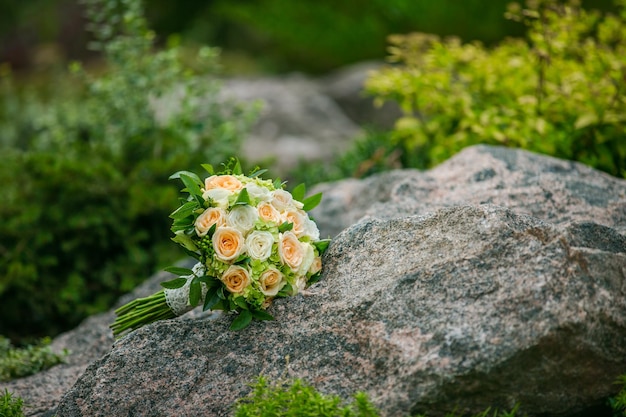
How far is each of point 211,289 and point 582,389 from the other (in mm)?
1416

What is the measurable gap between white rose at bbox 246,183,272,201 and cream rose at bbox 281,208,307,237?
0.10 meters

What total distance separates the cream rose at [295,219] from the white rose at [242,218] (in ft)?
0.53

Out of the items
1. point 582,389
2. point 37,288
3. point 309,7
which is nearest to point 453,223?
point 582,389

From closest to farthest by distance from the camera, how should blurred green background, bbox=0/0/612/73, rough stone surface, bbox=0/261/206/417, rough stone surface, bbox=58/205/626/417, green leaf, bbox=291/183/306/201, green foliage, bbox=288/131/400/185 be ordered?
rough stone surface, bbox=58/205/626/417 < green leaf, bbox=291/183/306/201 < rough stone surface, bbox=0/261/206/417 < green foliage, bbox=288/131/400/185 < blurred green background, bbox=0/0/612/73

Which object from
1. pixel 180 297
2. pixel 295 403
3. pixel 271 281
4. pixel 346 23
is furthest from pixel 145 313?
pixel 346 23

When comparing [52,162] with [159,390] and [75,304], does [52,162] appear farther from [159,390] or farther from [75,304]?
[159,390]

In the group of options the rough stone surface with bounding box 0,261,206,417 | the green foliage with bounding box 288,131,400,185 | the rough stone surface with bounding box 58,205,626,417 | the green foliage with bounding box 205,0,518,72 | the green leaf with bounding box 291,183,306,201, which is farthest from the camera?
the green foliage with bounding box 205,0,518,72

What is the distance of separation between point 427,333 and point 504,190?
1.31 meters

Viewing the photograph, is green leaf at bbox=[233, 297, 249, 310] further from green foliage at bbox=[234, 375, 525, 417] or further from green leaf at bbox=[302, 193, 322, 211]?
green leaf at bbox=[302, 193, 322, 211]

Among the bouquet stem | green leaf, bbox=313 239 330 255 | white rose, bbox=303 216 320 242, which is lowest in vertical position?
the bouquet stem

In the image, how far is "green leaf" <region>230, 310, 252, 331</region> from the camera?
246cm

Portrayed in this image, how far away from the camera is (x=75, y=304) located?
4527 millimetres

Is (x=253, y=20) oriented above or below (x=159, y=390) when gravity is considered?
below

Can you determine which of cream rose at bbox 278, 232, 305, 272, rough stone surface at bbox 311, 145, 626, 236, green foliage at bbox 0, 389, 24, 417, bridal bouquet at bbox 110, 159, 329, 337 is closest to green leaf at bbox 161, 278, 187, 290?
bridal bouquet at bbox 110, 159, 329, 337
